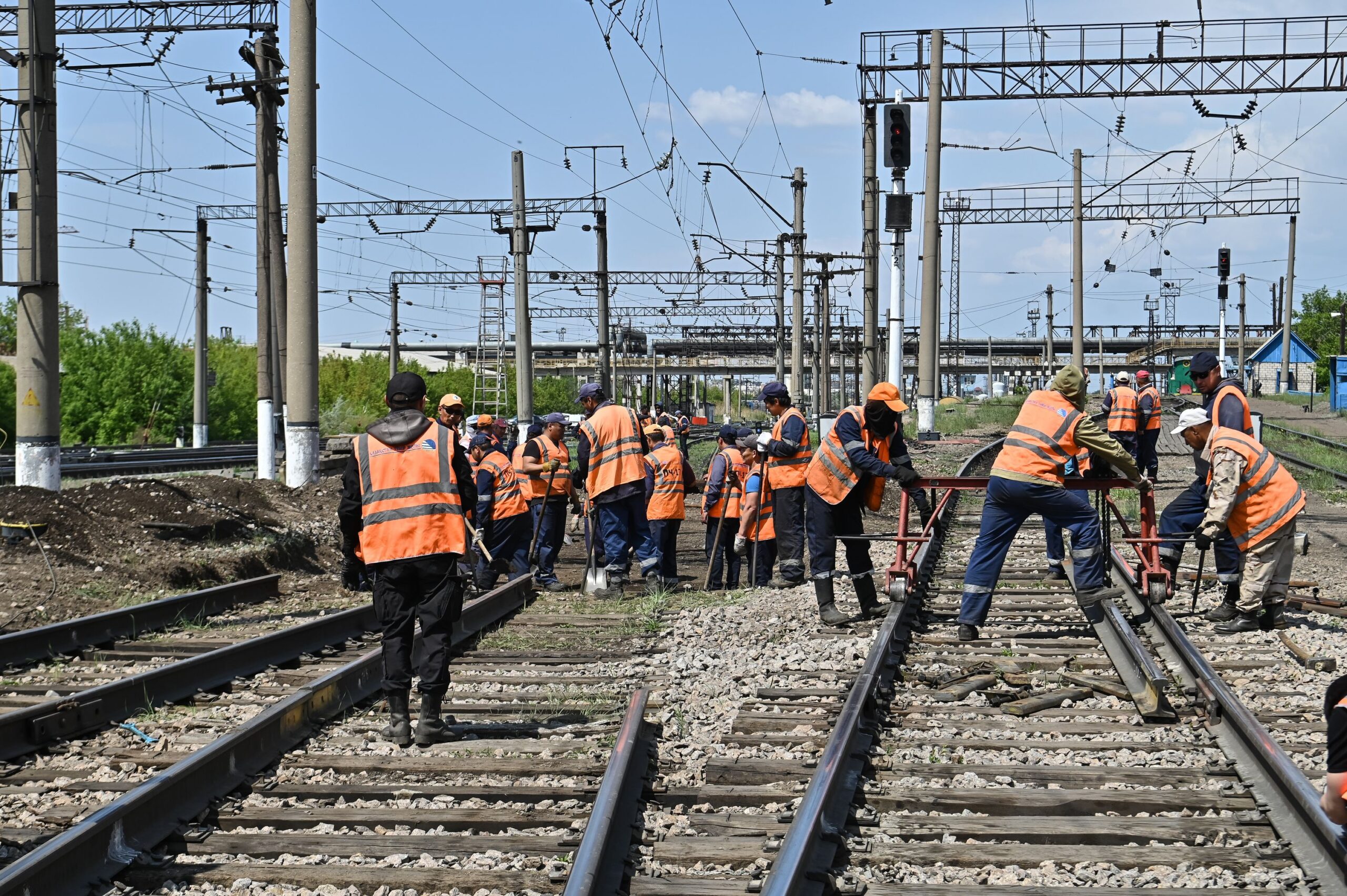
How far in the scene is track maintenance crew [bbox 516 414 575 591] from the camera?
13.9m

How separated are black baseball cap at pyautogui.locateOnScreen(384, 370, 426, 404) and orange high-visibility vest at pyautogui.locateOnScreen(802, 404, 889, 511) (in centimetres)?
380

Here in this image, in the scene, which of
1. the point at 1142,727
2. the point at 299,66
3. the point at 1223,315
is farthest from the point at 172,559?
the point at 1223,315

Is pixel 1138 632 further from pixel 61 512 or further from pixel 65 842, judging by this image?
pixel 61 512

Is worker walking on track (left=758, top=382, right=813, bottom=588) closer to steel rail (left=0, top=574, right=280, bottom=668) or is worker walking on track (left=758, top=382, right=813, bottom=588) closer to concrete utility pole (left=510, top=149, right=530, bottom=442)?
steel rail (left=0, top=574, right=280, bottom=668)

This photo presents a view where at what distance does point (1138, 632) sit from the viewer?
9.43 meters

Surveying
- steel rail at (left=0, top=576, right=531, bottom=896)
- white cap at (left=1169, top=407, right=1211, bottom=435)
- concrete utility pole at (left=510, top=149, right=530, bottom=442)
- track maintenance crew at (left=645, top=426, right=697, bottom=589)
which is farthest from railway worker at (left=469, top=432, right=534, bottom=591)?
concrete utility pole at (left=510, top=149, right=530, bottom=442)

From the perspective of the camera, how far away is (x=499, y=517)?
13555 mm

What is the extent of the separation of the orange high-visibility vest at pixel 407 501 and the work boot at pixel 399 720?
0.68 meters

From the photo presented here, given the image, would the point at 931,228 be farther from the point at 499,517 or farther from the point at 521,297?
the point at 499,517

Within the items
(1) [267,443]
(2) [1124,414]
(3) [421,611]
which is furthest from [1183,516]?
(1) [267,443]

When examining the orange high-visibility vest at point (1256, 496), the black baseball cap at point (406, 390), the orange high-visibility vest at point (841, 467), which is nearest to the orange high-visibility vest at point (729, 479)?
the orange high-visibility vest at point (841, 467)

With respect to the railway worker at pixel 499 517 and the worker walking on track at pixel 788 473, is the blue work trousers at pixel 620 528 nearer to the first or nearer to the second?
the railway worker at pixel 499 517

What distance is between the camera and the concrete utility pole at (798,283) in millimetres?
34594

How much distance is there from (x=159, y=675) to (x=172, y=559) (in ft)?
22.3
